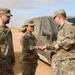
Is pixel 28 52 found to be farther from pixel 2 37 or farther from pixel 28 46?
pixel 2 37

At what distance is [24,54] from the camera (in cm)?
748

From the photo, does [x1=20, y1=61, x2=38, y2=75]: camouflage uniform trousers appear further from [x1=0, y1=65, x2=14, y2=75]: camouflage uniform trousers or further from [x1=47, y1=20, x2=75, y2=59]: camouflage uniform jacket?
[x1=47, y1=20, x2=75, y2=59]: camouflage uniform jacket

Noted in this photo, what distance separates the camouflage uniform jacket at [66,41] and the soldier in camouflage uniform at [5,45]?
965 millimetres

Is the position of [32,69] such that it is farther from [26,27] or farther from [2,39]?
[2,39]

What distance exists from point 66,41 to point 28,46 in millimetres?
1793

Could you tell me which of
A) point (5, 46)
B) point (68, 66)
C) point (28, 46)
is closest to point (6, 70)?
point (5, 46)

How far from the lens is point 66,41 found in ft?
18.7

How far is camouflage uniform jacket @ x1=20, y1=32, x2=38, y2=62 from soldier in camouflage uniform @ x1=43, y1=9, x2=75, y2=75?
4.66ft

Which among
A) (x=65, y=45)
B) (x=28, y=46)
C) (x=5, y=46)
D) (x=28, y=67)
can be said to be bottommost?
(x=28, y=67)

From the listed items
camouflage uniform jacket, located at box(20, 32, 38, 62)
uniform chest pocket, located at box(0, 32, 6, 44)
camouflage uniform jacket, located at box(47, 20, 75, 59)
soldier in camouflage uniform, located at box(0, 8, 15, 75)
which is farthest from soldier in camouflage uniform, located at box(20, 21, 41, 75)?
camouflage uniform jacket, located at box(47, 20, 75, 59)

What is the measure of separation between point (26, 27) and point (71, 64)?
2108 millimetres

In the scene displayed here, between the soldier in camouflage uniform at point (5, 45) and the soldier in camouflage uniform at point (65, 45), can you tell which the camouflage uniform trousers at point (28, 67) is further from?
the soldier in camouflage uniform at point (65, 45)

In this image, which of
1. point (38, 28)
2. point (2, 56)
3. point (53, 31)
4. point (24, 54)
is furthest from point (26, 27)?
point (38, 28)

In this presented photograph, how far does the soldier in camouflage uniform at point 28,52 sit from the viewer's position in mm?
7312
